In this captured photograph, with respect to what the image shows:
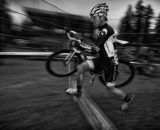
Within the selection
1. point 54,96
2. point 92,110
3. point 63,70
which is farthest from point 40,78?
point 92,110

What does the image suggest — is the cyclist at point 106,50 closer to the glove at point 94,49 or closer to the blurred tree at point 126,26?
the glove at point 94,49

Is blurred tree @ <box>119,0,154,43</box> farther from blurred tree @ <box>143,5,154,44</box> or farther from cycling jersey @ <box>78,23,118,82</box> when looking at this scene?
cycling jersey @ <box>78,23,118,82</box>

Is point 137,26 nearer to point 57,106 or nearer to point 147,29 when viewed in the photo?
point 147,29

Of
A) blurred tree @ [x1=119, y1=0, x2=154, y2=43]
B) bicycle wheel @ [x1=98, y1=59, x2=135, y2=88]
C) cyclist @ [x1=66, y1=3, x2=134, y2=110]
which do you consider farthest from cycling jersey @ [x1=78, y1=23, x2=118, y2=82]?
blurred tree @ [x1=119, y1=0, x2=154, y2=43]

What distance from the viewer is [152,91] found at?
4285 mm

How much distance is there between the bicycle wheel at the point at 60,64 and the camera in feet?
14.7

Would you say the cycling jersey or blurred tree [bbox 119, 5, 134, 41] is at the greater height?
blurred tree [bbox 119, 5, 134, 41]

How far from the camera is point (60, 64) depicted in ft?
14.5

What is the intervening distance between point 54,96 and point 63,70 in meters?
1.34

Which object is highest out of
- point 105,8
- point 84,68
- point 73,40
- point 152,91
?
point 105,8

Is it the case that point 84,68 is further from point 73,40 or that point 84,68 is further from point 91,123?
point 91,123

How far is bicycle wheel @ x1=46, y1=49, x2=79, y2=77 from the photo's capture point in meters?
4.47

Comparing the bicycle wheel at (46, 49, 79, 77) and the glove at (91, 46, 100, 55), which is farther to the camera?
the bicycle wheel at (46, 49, 79, 77)

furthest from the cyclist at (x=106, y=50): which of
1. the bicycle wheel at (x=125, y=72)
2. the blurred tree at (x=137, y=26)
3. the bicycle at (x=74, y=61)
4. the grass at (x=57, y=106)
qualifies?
the blurred tree at (x=137, y=26)
